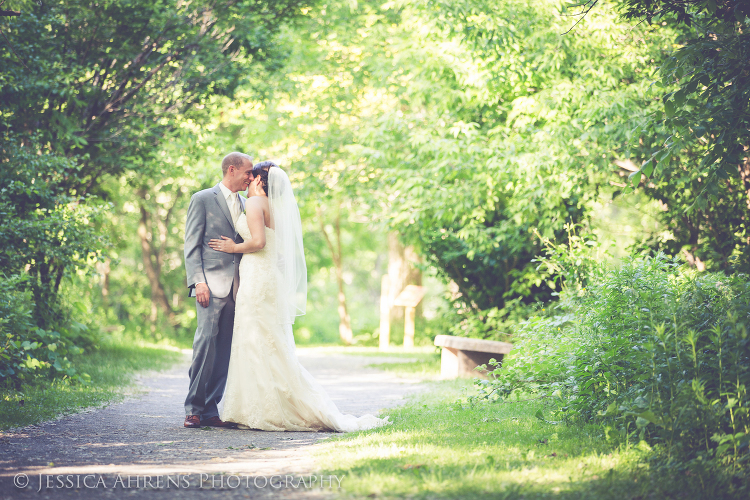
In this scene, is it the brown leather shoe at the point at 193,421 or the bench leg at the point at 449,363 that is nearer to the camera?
the brown leather shoe at the point at 193,421

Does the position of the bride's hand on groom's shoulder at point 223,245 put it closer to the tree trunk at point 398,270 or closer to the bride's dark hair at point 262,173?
the bride's dark hair at point 262,173

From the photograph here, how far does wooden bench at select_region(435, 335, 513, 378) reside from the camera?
28.3 feet

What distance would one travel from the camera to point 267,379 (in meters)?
5.45

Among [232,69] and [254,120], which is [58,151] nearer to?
[232,69]

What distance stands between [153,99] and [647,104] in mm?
7511

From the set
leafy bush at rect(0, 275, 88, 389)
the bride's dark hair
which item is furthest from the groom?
leafy bush at rect(0, 275, 88, 389)

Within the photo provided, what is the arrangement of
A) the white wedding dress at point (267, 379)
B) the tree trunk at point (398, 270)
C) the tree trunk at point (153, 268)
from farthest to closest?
1. the tree trunk at point (153, 268)
2. the tree trunk at point (398, 270)
3. the white wedding dress at point (267, 379)

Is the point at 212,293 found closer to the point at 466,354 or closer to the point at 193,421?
the point at 193,421

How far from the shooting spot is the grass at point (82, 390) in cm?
563

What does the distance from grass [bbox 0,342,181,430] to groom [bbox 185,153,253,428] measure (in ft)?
4.61

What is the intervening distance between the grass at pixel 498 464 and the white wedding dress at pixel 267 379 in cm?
49

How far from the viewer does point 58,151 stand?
8570 millimetres

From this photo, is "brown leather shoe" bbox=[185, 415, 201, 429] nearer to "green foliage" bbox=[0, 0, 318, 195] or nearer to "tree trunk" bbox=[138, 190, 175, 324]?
"green foliage" bbox=[0, 0, 318, 195]

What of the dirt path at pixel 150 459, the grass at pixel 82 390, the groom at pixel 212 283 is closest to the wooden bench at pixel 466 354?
the dirt path at pixel 150 459
